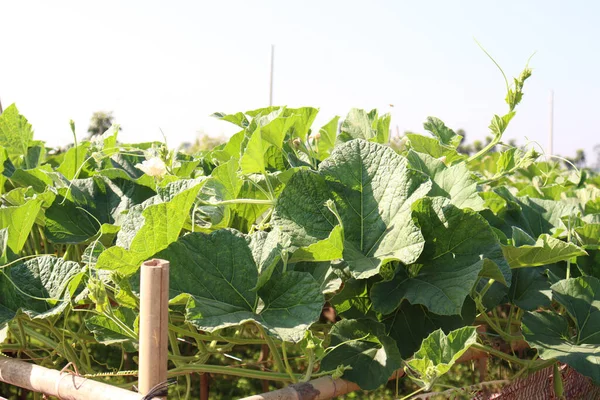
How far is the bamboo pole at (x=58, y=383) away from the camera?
789 mm

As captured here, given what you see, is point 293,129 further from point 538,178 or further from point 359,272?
point 538,178

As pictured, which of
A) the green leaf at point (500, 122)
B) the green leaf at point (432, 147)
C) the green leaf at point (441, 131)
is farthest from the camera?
the green leaf at point (441, 131)

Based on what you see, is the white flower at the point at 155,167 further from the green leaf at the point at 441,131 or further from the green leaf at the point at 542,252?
the green leaf at the point at 441,131

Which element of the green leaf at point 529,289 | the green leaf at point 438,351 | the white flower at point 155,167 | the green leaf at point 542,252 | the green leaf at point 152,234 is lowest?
the green leaf at point 529,289

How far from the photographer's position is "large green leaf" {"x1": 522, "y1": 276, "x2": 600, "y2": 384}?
0.98m

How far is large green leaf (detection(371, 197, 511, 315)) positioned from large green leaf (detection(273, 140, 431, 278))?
34 mm

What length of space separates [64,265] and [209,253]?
0.78ft

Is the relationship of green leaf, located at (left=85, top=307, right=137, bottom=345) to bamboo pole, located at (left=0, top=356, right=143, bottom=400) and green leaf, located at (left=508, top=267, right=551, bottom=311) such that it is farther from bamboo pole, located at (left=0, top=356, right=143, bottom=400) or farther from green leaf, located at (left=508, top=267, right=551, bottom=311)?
green leaf, located at (left=508, top=267, right=551, bottom=311)

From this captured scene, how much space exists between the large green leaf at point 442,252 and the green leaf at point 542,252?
0.08 meters

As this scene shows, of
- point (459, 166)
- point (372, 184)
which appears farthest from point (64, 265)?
point (459, 166)

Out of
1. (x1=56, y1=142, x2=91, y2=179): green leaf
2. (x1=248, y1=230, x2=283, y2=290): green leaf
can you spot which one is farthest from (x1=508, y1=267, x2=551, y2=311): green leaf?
(x1=56, y1=142, x2=91, y2=179): green leaf

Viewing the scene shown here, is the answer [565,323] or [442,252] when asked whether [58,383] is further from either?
[565,323]

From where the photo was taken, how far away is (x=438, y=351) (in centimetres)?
81

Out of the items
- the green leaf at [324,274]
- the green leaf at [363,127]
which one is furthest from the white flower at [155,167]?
the green leaf at [363,127]
